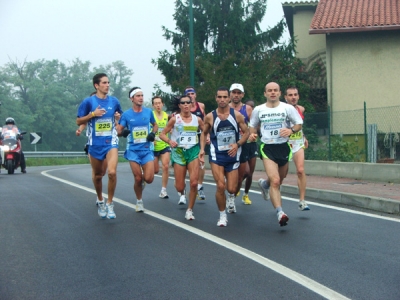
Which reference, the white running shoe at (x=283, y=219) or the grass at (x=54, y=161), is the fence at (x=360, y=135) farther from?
the grass at (x=54, y=161)

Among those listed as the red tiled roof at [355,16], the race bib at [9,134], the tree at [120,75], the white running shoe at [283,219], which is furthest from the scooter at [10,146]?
the tree at [120,75]

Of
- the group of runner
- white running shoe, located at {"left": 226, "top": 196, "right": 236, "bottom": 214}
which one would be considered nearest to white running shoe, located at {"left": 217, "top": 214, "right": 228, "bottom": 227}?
the group of runner

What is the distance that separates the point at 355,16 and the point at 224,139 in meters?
20.2

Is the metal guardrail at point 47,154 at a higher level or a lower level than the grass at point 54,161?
higher

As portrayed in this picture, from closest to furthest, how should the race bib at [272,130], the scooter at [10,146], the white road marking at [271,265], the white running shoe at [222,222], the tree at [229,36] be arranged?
1. the white road marking at [271,265]
2. the white running shoe at [222,222]
3. the race bib at [272,130]
4. the scooter at [10,146]
5. the tree at [229,36]

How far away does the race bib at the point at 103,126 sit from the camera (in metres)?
9.98

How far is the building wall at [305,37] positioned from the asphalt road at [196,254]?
24.4 meters

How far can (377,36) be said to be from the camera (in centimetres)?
2769

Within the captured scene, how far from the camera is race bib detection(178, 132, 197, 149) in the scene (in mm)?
10375

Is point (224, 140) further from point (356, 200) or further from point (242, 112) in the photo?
point (356, 200)

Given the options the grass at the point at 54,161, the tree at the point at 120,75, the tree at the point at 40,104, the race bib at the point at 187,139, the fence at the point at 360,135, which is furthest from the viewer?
the tree at the point at 120,75

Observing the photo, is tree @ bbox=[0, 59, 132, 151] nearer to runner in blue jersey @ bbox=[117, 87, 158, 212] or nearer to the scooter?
the scooter

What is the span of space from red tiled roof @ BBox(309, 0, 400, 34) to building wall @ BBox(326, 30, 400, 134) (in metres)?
0.60

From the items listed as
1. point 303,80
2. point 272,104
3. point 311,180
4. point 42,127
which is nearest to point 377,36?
point 303,80
